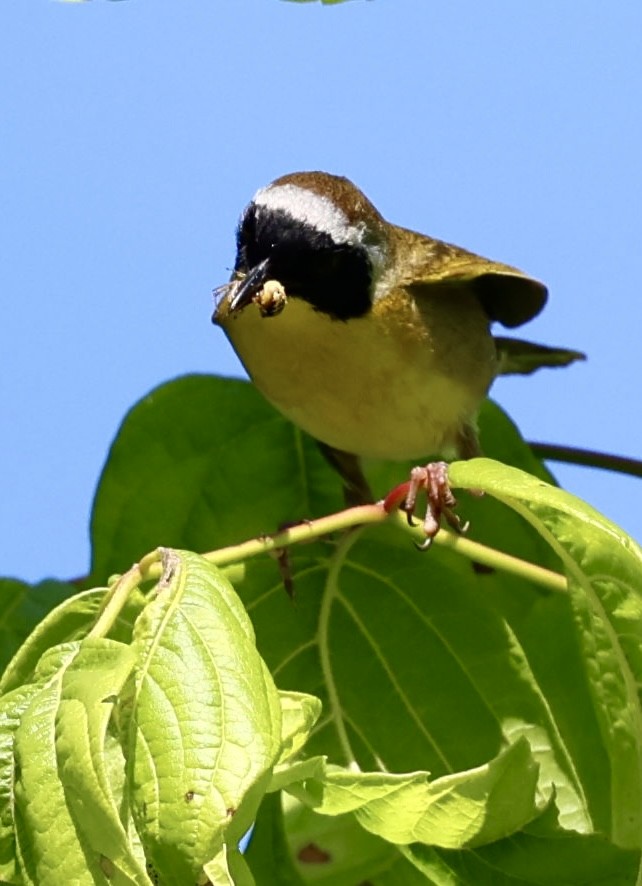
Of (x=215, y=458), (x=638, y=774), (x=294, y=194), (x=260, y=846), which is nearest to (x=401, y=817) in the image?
(x=638, y=774)

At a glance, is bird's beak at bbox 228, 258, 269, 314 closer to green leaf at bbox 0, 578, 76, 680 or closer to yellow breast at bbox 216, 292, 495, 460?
yellow breast at bbox 216, 292, 495, 460

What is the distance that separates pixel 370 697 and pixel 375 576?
0.87 feet

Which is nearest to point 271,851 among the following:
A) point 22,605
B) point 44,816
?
point 22,605

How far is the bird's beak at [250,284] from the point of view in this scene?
10.8 ft

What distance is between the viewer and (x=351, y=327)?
368 cm

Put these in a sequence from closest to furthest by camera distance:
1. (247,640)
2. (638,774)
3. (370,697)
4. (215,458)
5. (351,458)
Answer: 1. (247,640)
2. (638,774)
3. (370,697)
4. (215,458)
5. (351,458)

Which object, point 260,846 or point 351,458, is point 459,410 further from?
point 260,846

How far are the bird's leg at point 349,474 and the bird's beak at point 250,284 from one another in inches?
20.9

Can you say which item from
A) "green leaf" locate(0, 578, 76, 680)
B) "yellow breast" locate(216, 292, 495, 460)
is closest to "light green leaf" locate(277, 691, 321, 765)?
"green leaf" locate(0, 578, 76, 680)

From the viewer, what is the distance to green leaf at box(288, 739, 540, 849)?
2014 millimetres

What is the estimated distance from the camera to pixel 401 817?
2039 mm

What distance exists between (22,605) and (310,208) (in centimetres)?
124

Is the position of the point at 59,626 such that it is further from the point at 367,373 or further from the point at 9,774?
the point at 367,373

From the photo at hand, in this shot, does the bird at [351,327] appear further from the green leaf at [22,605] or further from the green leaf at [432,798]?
the green leaf at [432,798]
